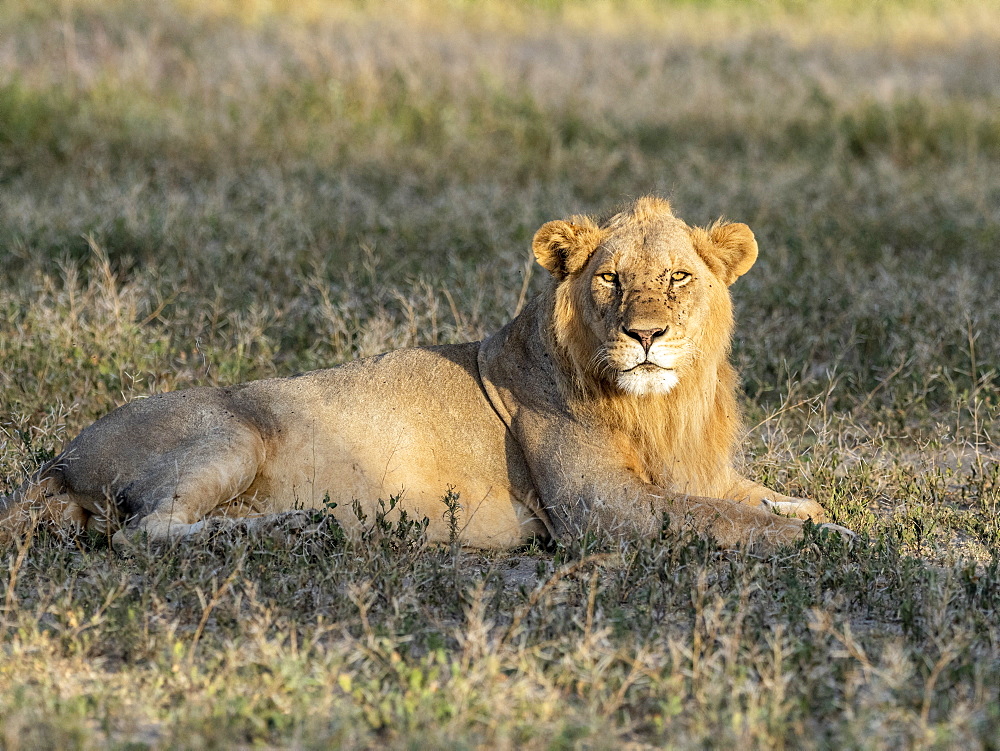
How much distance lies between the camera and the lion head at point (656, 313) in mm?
4199

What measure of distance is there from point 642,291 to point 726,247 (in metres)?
0.45

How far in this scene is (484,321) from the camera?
21.3ft

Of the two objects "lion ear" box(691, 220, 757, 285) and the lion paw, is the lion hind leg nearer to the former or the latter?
"lion ear" box(691, 220, 757, 285)

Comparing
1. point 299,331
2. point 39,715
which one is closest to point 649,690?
point 39,715

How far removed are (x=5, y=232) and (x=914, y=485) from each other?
5.45 metres

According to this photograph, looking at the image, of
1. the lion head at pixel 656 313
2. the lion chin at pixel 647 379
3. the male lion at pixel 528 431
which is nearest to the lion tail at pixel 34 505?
the male lion at pixel 528 431

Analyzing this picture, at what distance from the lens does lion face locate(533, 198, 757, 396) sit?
163 inches

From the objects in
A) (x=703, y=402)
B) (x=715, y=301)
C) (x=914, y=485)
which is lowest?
(x=914, y=485)


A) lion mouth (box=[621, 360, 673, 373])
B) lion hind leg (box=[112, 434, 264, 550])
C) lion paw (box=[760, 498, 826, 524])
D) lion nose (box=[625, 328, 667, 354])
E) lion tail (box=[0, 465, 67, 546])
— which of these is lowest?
lion paw (box=[760, 498, 826, 524])

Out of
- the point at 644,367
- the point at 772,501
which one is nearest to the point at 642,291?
the point at 644,367

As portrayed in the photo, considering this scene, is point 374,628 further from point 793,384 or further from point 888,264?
point 888,264

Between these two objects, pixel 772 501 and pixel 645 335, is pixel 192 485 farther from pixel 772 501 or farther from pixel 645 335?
pixel 772 501

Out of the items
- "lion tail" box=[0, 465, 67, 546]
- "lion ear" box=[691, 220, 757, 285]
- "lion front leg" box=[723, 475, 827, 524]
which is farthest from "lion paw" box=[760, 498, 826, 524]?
"lion tail" box=[0, 465, 67, 546]

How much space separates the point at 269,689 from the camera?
294 cm
